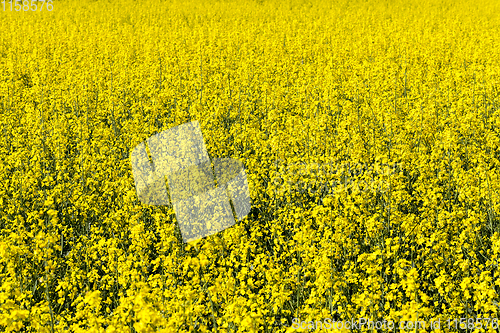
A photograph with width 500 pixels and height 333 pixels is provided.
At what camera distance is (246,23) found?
70.3 feet

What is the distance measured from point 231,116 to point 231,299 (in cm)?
563

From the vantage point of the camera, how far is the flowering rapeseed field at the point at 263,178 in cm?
458

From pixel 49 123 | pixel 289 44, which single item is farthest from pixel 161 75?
pixel 289 44

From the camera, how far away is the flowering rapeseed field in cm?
458

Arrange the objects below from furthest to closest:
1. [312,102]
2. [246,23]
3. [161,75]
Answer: [246,23] → [161,75] → [312,102]

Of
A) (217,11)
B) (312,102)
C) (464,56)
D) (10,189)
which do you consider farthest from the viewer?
(217,11)

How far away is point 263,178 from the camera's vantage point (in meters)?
7.79

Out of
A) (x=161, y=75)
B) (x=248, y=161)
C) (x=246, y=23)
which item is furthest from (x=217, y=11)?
(x=248, y=161)

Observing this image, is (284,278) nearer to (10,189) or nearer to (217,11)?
(10,189)

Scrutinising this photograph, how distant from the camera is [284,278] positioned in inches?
201

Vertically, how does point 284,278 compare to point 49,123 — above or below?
below

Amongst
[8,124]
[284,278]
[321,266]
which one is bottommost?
[284,278]

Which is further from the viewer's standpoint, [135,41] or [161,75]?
[135,41]

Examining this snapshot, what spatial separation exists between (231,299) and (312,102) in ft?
21.5
